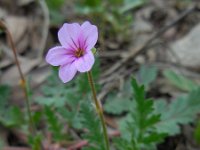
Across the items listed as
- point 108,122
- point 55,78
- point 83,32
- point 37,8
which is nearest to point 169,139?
point 108,122

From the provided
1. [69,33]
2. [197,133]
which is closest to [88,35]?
[69,33]

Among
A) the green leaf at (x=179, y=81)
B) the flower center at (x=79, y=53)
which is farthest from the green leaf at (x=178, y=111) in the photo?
the flower center at (x=79, y=53)

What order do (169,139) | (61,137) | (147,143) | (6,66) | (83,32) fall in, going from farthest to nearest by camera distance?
(6,66), (169,139), (61,137), (147,143), (83,32)

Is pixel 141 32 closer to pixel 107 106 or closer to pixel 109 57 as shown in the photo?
pixel 109 57

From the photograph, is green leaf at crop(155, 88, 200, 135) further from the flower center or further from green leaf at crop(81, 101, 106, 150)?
the flower center

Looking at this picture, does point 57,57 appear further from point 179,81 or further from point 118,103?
point 179,81

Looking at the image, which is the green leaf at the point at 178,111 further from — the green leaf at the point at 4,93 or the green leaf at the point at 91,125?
the green leaf at the point at 4,93

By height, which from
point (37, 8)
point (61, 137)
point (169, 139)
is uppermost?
point (37, 8)
